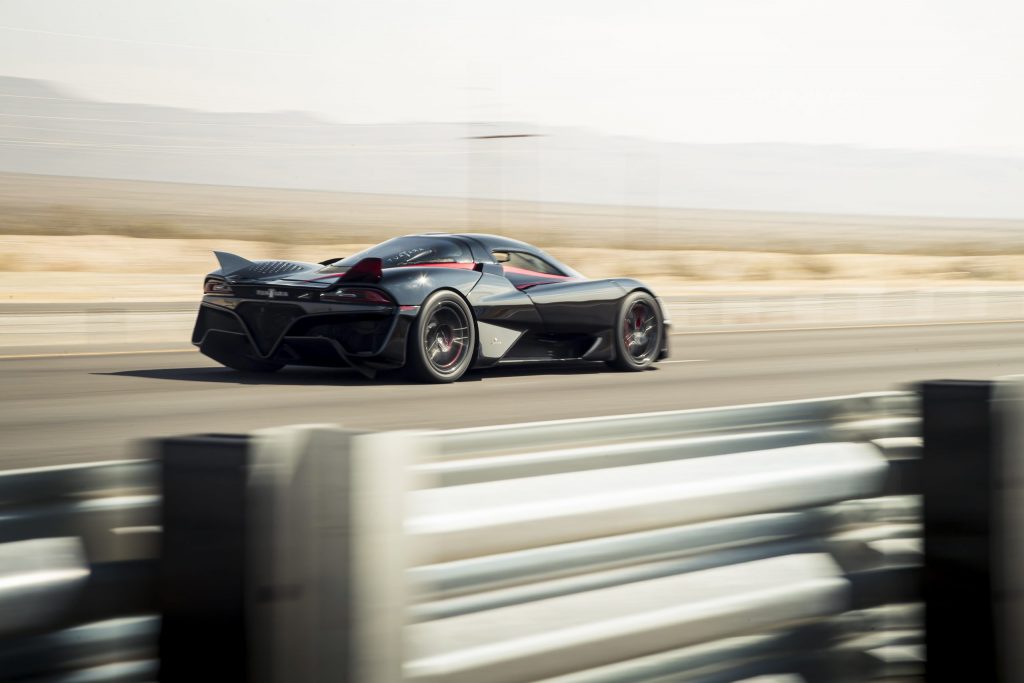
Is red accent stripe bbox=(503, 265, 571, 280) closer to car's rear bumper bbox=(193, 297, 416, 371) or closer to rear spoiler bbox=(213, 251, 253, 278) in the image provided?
car's rear bumper bbox=(193, 297, 416, 371)

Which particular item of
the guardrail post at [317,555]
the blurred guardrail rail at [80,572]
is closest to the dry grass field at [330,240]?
the blurred guardrail rail at [80,572]

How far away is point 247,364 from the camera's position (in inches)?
432

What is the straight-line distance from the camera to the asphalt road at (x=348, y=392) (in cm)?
787

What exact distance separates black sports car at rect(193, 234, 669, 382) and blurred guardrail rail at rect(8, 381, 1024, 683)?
6596mm

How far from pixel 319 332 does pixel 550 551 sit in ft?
23.7

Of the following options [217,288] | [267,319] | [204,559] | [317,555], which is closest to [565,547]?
[317,555]

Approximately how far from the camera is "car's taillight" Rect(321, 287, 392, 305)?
9.74 meters

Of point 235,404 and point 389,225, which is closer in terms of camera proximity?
point 235,404

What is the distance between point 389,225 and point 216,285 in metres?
71.1

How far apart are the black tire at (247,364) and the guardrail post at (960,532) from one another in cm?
767

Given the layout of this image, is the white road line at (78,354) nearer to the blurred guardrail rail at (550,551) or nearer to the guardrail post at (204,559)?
the blurred guardrail rail at (550,551)

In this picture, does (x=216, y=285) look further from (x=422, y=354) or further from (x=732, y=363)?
(x=732, y=363)

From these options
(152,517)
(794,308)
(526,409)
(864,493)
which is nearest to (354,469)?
(152,517)

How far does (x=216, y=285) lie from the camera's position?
406 inches
